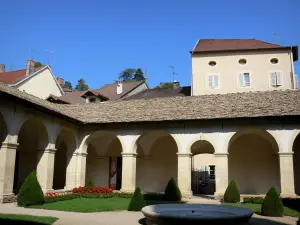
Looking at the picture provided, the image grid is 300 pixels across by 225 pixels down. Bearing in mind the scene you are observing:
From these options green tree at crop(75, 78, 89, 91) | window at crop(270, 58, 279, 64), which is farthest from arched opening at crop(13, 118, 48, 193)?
green tree at crop(75, 78, 89, 91)

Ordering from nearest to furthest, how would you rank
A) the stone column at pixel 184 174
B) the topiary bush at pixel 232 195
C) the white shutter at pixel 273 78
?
the topiary bush at pixel 232 195 < the stone column at pixel 184 174 < the white shutter at pixel 273 78

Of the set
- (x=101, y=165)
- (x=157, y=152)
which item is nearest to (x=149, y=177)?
(x=157, y=152)

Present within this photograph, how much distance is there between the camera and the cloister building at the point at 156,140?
1638 centimetres

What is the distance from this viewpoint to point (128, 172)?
18922 mm

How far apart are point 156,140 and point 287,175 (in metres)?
8.67

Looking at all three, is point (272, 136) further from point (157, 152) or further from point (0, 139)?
point (0, 139)

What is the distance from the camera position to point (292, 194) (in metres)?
16.0

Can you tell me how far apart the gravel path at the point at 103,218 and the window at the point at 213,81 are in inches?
709

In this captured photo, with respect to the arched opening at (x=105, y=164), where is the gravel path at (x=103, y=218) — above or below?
below

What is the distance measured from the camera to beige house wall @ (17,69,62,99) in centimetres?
3149

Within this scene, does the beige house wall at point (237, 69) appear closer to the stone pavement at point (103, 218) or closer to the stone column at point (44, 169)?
the stone column at point (44, 169)

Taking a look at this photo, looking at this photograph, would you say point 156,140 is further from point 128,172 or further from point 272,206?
point 272,206

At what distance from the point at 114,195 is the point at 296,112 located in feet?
33.3

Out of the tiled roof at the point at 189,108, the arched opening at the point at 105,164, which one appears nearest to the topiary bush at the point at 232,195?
the tiled roof at the point at 189,108
